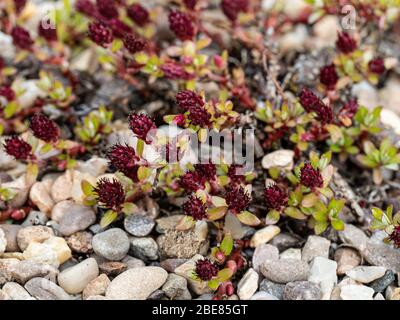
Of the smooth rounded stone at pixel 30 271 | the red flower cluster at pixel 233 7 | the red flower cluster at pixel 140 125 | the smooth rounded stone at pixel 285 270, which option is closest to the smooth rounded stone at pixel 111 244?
the smooth rounded stone at pixel 30 271

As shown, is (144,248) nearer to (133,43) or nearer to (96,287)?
(96,287)

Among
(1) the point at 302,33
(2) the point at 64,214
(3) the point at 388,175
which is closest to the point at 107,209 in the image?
(2) the point at 64,214

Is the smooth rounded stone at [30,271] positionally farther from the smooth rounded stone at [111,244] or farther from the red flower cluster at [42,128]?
the red flower cluster at [42,128]

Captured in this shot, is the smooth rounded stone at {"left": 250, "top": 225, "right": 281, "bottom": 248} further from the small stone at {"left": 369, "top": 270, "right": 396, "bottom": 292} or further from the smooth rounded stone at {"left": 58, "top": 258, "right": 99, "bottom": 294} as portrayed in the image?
the smooth rounded stone at {"left": 58, "top": 258, "right": 99, "bottom": 294}

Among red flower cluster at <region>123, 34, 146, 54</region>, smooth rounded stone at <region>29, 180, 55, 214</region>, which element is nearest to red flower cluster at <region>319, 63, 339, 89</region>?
red flower cluster at <region>123, 34, 146, 54</region>

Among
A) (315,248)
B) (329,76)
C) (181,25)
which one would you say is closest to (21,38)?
(181,25)
